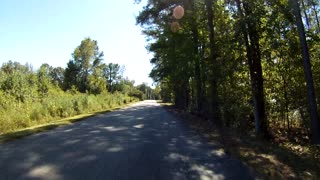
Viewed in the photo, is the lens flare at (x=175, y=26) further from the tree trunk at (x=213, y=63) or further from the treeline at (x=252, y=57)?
the tree trunk at (x=213, y=63)

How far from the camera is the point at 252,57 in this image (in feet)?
64.0

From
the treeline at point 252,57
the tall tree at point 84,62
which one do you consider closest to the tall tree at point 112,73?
the tall tree at point 84,62

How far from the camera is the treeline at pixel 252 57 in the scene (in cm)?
1764

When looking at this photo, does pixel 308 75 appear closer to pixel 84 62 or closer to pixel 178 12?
pixel 178 12

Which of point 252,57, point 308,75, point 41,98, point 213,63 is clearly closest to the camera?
point 308,75

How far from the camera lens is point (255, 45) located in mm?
19281

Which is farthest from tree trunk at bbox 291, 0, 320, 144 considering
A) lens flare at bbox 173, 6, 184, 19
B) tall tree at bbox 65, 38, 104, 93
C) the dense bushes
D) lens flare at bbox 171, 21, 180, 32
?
tall tree at bbox 65, 38, 104, 93

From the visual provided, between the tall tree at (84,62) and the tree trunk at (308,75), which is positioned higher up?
the tall tree at (84,62)

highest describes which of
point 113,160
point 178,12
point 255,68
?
point 178,12

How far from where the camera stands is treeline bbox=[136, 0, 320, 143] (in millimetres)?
17641

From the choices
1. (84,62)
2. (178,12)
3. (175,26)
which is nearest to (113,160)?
(178,12)

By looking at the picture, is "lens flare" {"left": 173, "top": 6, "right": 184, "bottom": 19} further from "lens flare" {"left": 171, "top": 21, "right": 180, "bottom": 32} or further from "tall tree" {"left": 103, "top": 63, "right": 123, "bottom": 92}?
"tall tree" {"left": 103, "top": 63, "right": 123, "bottom": 92}

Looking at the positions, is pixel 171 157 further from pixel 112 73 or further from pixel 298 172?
pixel 112 73

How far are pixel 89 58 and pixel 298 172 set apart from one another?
7696 cm
